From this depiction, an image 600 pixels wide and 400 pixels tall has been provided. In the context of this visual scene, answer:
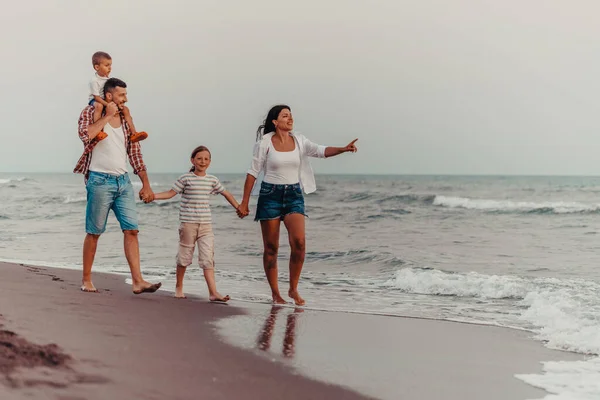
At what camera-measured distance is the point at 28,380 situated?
284 cm

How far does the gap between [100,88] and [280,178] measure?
1.71 metres

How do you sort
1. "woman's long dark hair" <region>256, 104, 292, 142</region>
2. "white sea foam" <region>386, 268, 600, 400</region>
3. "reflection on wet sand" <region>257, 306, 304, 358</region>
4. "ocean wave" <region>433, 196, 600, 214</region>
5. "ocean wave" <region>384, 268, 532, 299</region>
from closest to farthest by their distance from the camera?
"white sea foam" <region>386, 268, 600, 400</region> → "reflection on wet sand" <region>257, 306, 304, 358</region> → "woman's long dark hair" <region>256, 104, 292, 142</region> → "ocean wave" <region>384, 268, 532, 299</region> → "ocean wave" <region>433, 196, 600, 214</region>

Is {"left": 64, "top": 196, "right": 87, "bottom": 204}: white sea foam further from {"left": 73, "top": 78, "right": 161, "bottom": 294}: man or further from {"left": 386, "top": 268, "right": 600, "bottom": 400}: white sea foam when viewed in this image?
{"left": 73, "top": 78, "right": 161, "bottom": 294}: man

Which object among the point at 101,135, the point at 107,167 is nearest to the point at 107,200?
the point at 107,167

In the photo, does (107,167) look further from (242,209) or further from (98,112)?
(242,209)

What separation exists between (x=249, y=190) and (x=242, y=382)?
311 centimetres

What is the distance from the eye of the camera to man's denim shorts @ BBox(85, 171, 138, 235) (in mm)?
5461

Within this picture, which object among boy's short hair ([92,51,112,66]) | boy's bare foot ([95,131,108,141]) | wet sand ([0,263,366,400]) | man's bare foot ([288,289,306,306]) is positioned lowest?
man's bare foot ([288,289,306,306])

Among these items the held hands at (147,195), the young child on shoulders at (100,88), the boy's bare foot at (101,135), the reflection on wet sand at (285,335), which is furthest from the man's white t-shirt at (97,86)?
the reflection on wet sand at (285,335)

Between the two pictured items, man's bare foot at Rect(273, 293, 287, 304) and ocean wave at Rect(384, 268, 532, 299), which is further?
ocean wave at Rect(384, 268, 532, 299)

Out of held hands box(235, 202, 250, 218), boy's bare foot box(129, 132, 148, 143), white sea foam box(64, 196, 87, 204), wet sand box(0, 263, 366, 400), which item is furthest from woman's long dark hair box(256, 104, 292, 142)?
white sea foam box(64, 196, 87, 204)

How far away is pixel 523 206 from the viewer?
29.9m

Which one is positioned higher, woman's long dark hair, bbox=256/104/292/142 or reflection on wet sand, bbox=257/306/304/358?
woman's long dark hair, bbox=256/104/292/142

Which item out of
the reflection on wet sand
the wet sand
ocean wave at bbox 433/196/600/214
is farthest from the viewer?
ocean wave at bbox 433/196/600/214
